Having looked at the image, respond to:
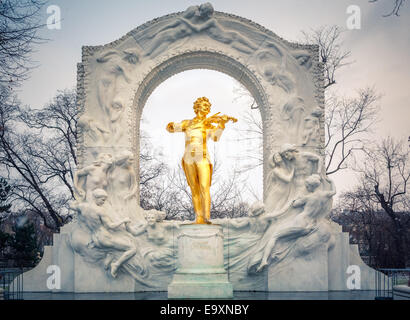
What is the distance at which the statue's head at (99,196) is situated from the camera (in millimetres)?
11984

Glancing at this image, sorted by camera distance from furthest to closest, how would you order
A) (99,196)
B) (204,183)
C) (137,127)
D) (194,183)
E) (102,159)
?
(137,127)
(102,159)
(99,196)
(194,183)
(204,183)

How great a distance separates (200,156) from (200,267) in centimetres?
219

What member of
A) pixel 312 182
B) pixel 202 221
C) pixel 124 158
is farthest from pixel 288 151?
pixel 124 158

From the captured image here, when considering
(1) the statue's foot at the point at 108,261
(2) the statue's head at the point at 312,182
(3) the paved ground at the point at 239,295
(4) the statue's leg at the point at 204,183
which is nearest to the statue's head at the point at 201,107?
(4) the statue's leg at the point at 204,183

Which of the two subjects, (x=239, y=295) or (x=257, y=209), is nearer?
(x=239, y=295)

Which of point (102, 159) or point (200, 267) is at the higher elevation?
point (102, 159)

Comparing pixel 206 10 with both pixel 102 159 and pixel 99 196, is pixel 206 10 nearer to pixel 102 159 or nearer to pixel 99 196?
pixel 102 159

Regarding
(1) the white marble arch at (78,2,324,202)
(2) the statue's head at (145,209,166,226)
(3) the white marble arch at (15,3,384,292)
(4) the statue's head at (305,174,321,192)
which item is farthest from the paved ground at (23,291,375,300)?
(1) the white marble arch at (78,2,324,202)

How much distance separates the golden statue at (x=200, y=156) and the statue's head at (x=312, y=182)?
1.99 meters

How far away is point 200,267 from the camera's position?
10484 millimetres

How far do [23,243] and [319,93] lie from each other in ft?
42.1

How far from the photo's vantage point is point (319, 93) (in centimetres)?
1332

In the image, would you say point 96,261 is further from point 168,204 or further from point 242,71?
point 168,204
